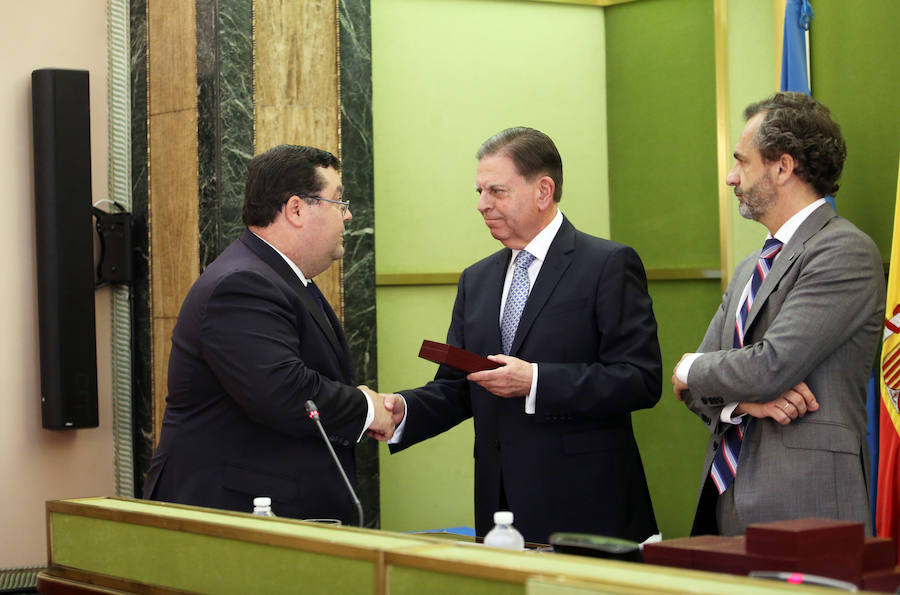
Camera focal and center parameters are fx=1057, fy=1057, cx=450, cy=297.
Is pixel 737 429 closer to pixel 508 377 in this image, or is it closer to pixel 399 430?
pixel 508 377

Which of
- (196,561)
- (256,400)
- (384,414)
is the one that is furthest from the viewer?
(384,414)

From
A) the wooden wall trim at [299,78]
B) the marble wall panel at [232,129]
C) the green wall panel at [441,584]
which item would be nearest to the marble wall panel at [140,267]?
the marble wall panel at [232,129]

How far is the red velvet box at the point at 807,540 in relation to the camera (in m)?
1.52

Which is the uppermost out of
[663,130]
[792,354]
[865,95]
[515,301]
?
[663,130]

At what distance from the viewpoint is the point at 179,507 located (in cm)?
226

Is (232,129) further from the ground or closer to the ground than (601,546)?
further from the ground

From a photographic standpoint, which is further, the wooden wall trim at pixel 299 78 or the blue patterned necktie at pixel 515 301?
the wooden wall trim at pixel 299 78

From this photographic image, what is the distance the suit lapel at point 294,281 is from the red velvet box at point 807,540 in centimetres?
153

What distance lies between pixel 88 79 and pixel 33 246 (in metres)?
0.75

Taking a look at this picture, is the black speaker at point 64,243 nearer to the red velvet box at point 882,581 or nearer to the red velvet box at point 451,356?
the red velvet box at point 451,356

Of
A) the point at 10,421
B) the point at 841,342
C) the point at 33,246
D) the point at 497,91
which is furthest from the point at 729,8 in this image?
the point at 10,421

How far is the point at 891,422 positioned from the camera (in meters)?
3.37

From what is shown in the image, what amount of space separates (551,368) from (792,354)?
654mm

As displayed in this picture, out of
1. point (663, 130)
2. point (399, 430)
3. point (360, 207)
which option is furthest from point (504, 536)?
point (663, 130)
